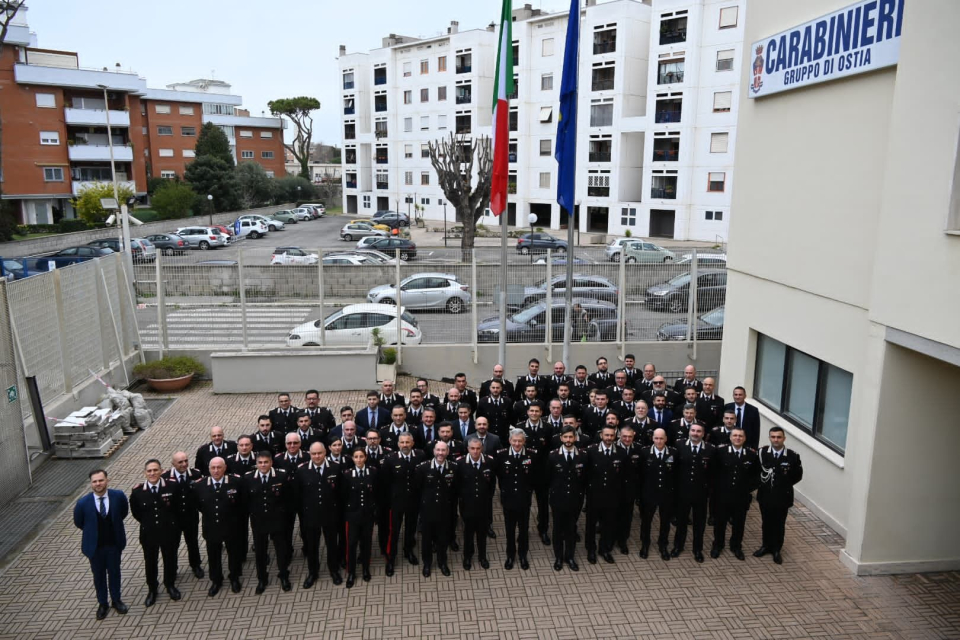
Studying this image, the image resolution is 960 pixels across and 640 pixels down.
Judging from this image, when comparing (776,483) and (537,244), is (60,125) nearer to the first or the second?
(537,244)

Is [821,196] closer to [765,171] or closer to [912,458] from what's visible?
[765,171]

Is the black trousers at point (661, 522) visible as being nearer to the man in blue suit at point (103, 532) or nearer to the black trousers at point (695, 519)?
A: the black trousers at point (695, 519)

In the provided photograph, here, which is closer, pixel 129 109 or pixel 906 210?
pixel 906 210

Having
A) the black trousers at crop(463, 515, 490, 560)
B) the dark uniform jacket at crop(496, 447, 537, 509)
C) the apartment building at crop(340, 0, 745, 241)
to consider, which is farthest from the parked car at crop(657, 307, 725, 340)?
the apartment building at crop(340, 0, 745, 241)

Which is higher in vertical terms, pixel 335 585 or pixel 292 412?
pixel 292 412

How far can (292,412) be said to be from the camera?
379 inches

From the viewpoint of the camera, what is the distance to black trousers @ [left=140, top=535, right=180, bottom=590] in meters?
7.33

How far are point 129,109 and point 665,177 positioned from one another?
1522 inches

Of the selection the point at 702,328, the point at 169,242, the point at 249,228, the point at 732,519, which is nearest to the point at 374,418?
the point at 732,519

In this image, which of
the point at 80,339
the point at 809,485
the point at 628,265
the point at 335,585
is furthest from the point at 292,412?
the point at 628,265

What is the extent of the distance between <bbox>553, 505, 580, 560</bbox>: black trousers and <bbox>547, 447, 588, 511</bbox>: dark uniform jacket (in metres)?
0.06

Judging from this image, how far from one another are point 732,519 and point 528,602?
2.73m

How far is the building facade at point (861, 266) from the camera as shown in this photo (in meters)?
7.01

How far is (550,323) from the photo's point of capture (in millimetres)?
15453
